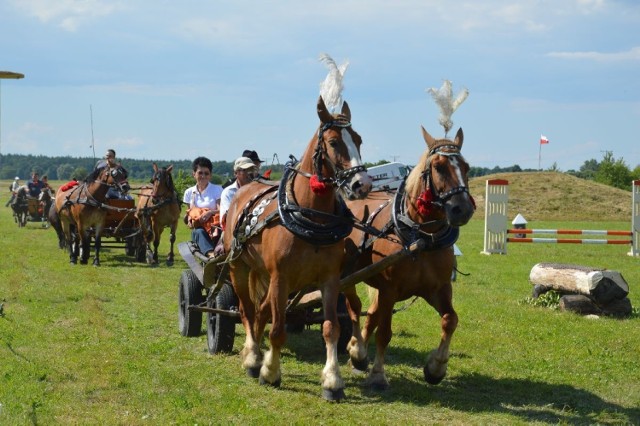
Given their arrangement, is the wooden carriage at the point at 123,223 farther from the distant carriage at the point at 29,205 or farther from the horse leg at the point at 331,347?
the distant carriage at the point at 29,205

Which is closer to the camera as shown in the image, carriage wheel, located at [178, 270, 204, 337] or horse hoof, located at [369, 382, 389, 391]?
horse hoof, located at [369, 382, 389, 391]

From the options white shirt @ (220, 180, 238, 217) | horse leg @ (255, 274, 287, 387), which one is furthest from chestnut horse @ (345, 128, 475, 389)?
white shirt @ (220, 180, 238, 217)

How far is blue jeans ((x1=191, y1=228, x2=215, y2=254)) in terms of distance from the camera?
30.7 feet

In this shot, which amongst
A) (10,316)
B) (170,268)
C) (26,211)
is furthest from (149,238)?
(26,211)

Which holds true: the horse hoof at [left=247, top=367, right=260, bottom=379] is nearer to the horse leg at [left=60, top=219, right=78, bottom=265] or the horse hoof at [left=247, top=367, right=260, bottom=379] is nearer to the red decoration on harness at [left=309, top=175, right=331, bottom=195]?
the red decoration on harness at [left=309, top=175, right=331, bottom=195]

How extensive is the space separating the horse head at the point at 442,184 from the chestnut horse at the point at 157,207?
11695 mm

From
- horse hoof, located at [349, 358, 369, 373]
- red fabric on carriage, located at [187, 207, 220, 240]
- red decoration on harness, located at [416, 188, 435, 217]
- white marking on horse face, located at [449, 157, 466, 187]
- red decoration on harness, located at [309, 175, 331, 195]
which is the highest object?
white marking on horse face, located at [449, 157, 466, 187]

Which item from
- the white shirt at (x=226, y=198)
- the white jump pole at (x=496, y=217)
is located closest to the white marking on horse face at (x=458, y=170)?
the white shirt at (x=226, y=198)

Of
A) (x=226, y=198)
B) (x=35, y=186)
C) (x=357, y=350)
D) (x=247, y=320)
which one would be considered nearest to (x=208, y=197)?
(x=226, y=198)

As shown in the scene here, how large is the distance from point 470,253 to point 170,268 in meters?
8.06

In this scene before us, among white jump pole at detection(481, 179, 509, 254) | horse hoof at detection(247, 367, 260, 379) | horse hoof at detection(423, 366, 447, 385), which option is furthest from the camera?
white jump pole at detection(481, 179, 509, 254)

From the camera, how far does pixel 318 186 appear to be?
6.68 m

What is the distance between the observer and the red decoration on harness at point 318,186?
262 inches

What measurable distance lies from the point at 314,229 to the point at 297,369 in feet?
6.85
